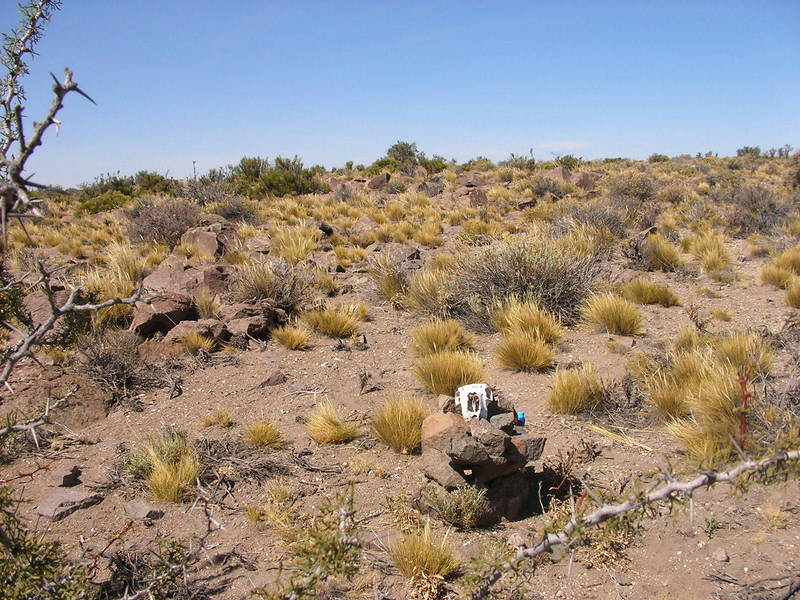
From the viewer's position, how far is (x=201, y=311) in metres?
7.81

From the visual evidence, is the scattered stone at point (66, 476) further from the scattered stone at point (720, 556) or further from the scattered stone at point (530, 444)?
Answer: the scattered stone at point (720, 556)

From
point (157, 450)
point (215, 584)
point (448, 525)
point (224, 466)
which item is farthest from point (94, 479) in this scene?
point (448, 525)

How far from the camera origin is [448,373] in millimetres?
5500

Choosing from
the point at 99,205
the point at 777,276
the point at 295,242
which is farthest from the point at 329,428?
the point at 99,205

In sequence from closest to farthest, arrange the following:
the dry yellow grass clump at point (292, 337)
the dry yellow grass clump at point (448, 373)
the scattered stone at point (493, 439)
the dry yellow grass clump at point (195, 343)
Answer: the scattered stone at point (493, 439)
the dry yellow grass clump at point (448, 373)
the dry yellow grass clump at point (195, 343)
the dry yellow grass clump at point (292, 337)

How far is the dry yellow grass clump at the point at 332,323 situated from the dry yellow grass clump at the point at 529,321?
6.19ft

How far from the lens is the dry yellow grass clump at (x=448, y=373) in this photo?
5484mm

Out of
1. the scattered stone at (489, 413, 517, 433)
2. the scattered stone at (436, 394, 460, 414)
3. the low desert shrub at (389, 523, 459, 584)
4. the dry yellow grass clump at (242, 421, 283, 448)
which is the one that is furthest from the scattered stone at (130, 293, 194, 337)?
the low desert shrub at (389, 523, 459, 584)

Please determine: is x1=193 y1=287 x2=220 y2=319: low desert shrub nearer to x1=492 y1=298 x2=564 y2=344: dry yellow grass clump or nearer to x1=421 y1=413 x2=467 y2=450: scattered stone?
x1=492 y1=298 x2=564 y2=344: dry yellow grass clump

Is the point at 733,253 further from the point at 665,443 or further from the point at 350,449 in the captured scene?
the point at 350,449

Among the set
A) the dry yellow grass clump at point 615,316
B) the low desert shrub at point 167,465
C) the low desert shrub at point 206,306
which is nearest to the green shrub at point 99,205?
the low desert shrub at point 206,306

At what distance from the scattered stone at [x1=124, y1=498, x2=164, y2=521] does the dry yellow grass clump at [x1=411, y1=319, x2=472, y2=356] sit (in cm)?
339

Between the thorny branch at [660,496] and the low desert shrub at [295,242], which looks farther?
the low desert shrub at [295,242]

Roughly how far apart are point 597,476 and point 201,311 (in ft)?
18.7
